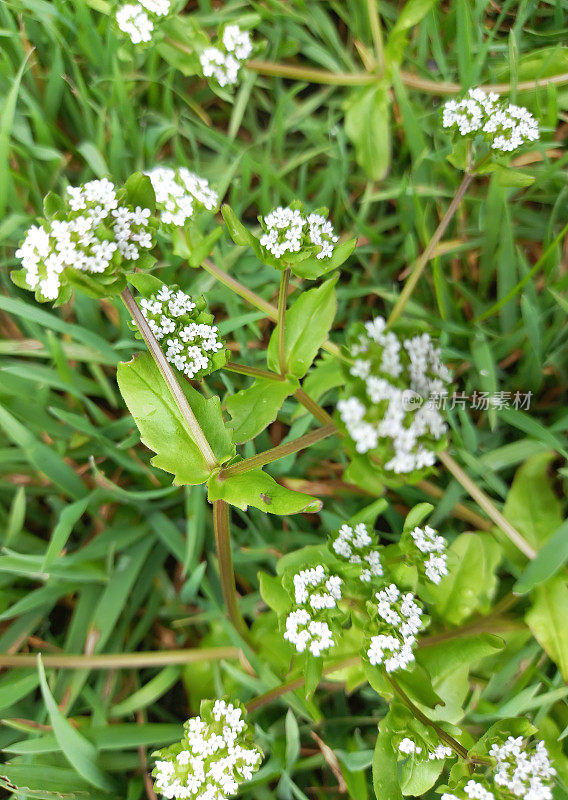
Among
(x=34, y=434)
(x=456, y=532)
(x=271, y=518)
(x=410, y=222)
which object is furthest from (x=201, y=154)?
(x=456, y=532)

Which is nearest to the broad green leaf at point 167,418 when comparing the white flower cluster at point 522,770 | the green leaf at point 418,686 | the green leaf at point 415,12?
the green leaf at point 418,686

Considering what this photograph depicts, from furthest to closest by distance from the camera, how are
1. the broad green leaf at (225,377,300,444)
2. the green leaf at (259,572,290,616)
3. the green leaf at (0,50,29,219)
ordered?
the green leaf at (0,50,29,219) → the green leaf at (259,572,290,616) → the broad green leaf at (225,377,300,444)

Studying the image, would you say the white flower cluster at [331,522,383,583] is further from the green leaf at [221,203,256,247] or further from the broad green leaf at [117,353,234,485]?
the green leaf at [221,203,256,247]

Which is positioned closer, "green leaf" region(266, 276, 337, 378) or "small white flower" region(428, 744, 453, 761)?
"small white flower" region(428, 744, 453, 761)

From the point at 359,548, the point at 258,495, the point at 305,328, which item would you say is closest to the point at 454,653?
the point at 359,548

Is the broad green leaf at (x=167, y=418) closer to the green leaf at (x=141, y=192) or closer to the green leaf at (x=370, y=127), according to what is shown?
the green leaf at (x=141, y=192)

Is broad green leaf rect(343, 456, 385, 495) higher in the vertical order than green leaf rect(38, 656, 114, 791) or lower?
higher

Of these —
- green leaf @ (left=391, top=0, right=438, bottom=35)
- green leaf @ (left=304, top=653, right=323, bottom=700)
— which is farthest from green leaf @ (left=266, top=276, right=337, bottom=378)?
green leaf @ (left=391, top=0, right=438, bottom=35)
